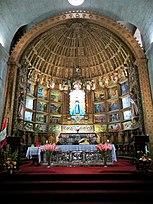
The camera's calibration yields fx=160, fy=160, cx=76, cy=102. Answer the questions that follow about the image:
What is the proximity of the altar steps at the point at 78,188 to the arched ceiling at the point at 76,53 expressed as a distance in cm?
1009

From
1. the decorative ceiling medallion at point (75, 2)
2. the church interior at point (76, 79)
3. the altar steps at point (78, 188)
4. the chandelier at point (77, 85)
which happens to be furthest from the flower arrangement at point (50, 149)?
the decorative ceiling medallion at point (75, 2)

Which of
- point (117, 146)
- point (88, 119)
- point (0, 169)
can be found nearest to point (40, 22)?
point (88, 119)

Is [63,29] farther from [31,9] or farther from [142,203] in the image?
[142,203]

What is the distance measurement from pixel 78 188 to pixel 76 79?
12.0m

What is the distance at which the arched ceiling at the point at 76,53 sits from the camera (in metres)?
13.8

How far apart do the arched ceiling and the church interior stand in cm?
9

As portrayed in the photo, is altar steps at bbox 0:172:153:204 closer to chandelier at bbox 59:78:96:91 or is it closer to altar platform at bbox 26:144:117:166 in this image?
altar platform at bbox 26:144:117:166

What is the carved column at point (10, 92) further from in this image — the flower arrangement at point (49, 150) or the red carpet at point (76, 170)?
the red carpet at point (76, 170)

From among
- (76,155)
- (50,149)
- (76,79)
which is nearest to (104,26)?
(76,79)

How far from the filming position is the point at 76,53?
16.1 m

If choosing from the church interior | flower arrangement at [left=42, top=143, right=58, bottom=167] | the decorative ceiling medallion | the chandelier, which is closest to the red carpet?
flower arrangement at [left=42, top=143, right=58, bottom=167]

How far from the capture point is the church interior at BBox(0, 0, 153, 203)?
9867 millimetres

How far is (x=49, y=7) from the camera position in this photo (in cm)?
1150

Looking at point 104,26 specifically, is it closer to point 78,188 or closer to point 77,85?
point 77,85
